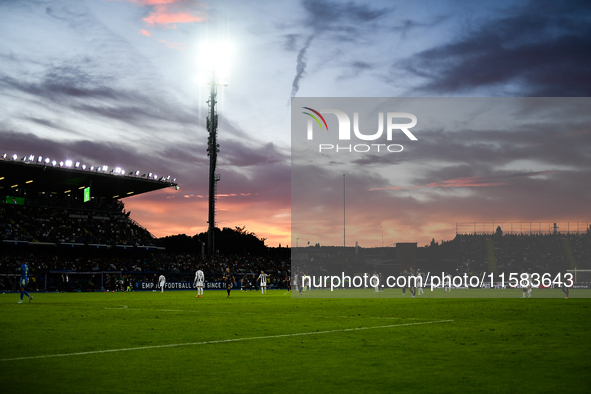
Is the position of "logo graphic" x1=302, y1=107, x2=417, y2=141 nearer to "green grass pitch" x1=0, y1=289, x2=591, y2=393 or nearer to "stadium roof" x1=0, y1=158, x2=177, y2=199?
"green grass pitch" x1=0, y1=289, x2=591, y2=393

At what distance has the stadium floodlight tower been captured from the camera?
76.2 meters

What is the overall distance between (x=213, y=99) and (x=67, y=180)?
22.8 m

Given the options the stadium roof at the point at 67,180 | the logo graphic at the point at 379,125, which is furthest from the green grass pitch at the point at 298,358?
the stadium roof at the point at 67,180

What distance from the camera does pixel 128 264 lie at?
208ft

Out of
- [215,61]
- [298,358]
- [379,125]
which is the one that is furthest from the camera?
[215,61]

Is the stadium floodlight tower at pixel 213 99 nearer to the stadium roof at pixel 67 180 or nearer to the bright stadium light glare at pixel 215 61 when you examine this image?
the bright stadium light glare at pixel 215 61

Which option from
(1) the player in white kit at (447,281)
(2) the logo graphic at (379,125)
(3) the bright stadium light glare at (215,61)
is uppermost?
(3) the bright stadium light glare at (215,61)

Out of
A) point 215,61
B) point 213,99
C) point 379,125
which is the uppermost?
point 215,61

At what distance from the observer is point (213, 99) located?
261 ft

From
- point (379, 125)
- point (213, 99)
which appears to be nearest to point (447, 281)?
point (379, 125)

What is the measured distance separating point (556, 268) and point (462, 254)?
11252 mm

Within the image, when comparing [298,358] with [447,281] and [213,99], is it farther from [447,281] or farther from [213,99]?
[213,99]

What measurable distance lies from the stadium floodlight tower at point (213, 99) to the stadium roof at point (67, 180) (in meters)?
5.88

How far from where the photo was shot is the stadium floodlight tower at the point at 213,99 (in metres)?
76.2
